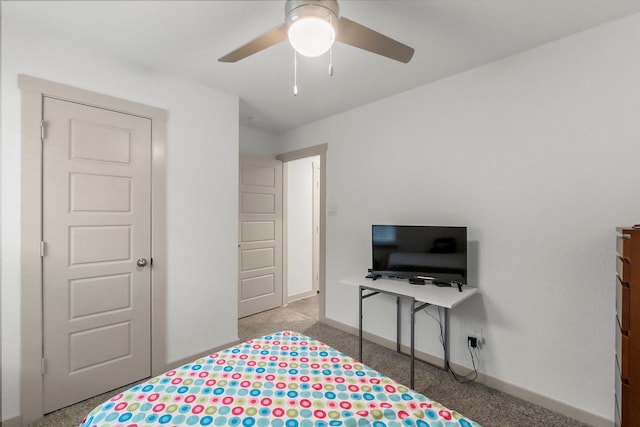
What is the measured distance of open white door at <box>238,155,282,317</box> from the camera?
3.84 metres

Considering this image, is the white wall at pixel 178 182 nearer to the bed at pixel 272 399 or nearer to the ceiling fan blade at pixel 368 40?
the bed at pixel 272 399

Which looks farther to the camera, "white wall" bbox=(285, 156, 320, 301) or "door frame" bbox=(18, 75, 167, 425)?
"white wall" bbox=(285, 156, 320, 301)

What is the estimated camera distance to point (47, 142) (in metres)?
1.95

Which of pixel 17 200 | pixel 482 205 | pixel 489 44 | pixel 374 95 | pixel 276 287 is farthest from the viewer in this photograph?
pixel 276 287

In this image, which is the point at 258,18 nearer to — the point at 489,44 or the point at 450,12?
the point at 450,12

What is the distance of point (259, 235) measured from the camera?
4.04 metres

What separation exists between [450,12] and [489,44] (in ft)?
1.76

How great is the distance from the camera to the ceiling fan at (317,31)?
1202mm

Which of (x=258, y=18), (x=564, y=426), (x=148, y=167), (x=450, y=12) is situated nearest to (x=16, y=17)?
(x=148, y=167)

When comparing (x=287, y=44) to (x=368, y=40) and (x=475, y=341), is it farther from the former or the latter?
(x=475, y=341)

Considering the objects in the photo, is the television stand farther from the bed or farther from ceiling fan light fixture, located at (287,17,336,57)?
ceiling fan light fixture, located at (287,17,336,57)

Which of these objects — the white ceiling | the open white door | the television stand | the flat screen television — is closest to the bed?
the television stand

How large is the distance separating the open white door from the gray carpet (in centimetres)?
62

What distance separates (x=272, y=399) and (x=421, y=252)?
1765 millimetres
